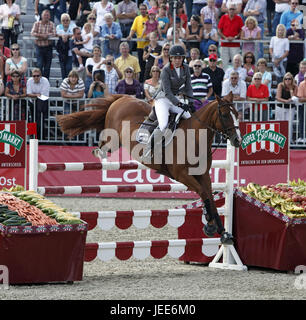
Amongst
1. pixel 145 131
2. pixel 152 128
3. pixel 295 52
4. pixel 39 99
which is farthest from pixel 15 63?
pixel 152 128

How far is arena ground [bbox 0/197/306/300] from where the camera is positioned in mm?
8293

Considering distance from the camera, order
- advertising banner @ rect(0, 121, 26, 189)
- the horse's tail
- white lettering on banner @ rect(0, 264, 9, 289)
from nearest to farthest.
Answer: white lettering on banner @ rect(0, 264, 9, 289) → advertising banner @ rect(0, 121, 26, 189) → the horse's tail

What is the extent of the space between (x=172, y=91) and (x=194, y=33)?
31.1 ft

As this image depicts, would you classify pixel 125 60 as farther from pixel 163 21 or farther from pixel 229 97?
pixel 229 97

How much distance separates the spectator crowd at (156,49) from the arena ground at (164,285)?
7658mm

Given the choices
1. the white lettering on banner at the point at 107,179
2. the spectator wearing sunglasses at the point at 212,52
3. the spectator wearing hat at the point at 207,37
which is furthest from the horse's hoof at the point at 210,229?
the spectator wearing hat at the point at 207,37

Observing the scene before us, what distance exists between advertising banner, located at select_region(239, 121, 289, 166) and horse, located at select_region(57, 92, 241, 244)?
0.63 metres

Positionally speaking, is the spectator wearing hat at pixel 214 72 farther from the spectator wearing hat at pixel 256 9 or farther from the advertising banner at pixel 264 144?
the advertising banner at pixel 264 144

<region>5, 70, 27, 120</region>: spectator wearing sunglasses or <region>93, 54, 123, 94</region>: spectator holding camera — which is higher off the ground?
<region>93, 54, 123, 94</region>: spectator holding camera

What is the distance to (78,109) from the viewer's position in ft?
59.5

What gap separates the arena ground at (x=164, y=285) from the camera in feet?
27.2

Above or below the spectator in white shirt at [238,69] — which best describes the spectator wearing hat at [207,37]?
above

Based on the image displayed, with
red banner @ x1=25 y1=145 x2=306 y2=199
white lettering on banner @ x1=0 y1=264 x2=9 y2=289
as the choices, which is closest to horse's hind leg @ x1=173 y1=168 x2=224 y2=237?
white lettering on banner @ x1=0 y1=264 x2=9 y2=289

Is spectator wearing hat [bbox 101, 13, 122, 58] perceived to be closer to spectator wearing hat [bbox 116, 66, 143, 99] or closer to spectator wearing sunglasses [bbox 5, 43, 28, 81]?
spectator wearing sunglasses [bbox 5, 43, 28, 81]
